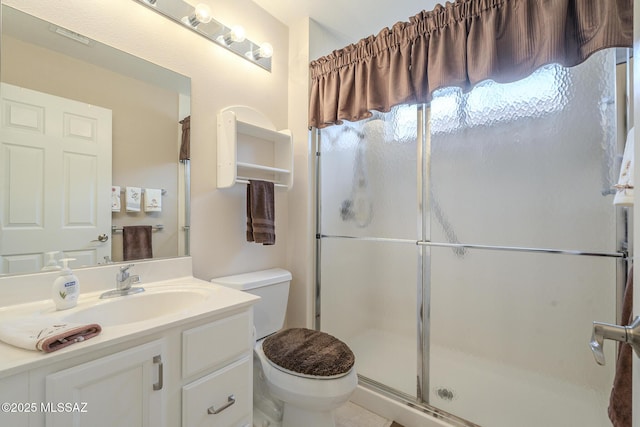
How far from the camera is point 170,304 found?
3.68ft

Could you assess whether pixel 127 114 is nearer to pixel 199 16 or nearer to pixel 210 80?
pixel 210 80

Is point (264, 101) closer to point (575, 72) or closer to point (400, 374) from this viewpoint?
point (575, 72)

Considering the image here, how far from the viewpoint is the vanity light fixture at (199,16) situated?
1347mm

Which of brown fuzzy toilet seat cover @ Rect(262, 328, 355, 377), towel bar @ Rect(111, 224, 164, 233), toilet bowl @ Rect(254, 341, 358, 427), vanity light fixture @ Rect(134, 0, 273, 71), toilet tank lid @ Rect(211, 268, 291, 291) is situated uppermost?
vanity light fixture @ Rect(134, 0, 273, 71)

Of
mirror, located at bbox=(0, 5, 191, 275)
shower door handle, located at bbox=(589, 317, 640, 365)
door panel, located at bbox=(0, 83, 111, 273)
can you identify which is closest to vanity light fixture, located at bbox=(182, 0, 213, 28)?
mirror, located at bbox=(0, 5, 191, 275)

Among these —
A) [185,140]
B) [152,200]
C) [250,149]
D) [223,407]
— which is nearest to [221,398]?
[223,407]

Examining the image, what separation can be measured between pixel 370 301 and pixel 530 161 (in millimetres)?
1301

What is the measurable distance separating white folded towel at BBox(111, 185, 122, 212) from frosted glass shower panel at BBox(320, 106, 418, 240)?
117 cm

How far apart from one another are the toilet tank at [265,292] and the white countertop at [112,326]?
23 cm

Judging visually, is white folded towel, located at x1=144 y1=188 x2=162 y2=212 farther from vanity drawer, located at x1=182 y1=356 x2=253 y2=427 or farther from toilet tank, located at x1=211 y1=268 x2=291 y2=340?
vanity drawer, located at x1=182 y1=356 x2=253 y2=427

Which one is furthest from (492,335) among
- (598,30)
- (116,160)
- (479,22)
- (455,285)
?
(116,160)

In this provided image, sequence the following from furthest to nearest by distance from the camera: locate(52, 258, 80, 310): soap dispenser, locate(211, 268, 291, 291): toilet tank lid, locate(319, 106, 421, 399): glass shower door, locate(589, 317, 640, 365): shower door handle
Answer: locate(319, 106, 421, 399): glass shower door → locate(211, 268, 291, 291): toilet tank lid → locate(52, 258, 80, 310): soap dispenser → locate(589, 317, 640, 365): shower door handle

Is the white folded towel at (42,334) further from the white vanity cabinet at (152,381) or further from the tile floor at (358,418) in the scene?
the tile floor at (358,418)

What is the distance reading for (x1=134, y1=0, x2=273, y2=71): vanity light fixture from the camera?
4.27ft
